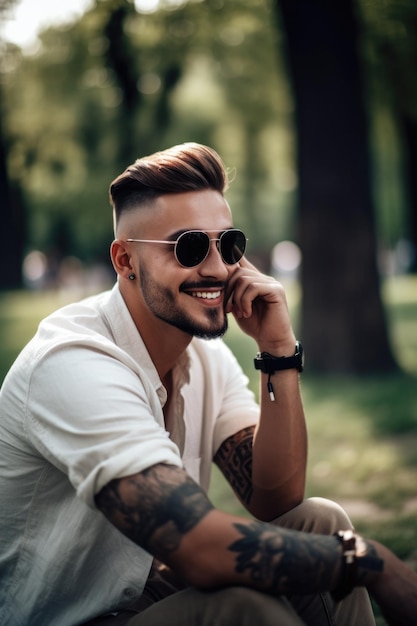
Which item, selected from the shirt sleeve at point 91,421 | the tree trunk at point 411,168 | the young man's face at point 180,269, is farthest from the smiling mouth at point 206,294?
the tree trunk at point 411,168

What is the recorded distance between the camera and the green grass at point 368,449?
543 centimetres

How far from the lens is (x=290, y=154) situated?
31.0m

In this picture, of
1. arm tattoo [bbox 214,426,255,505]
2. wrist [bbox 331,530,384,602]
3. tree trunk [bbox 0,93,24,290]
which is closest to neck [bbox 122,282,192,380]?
arm tattoo [bbox 214,426,255,505]

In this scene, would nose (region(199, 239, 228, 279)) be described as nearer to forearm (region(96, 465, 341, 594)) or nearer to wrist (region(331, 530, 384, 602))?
forearm (region(96, 465, 341, 594))

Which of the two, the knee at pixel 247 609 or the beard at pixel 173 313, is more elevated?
the beard at pixel 173 313

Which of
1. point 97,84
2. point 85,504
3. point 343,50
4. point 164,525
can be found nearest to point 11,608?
point 85,504

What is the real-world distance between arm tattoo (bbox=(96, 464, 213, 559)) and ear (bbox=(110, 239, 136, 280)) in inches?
45.5

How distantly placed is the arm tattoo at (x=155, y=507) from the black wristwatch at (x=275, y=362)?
1.08 m

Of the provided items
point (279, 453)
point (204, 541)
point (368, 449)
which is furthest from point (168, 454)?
point (368, 449)

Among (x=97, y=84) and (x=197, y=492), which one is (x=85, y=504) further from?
(x=97, y=84)

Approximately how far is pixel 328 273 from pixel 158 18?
9.62m

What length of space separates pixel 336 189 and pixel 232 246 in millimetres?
7359

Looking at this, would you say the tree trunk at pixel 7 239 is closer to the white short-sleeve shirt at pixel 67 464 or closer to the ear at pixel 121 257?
the ear at pixel 121 257

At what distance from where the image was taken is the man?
2379 millimetres
